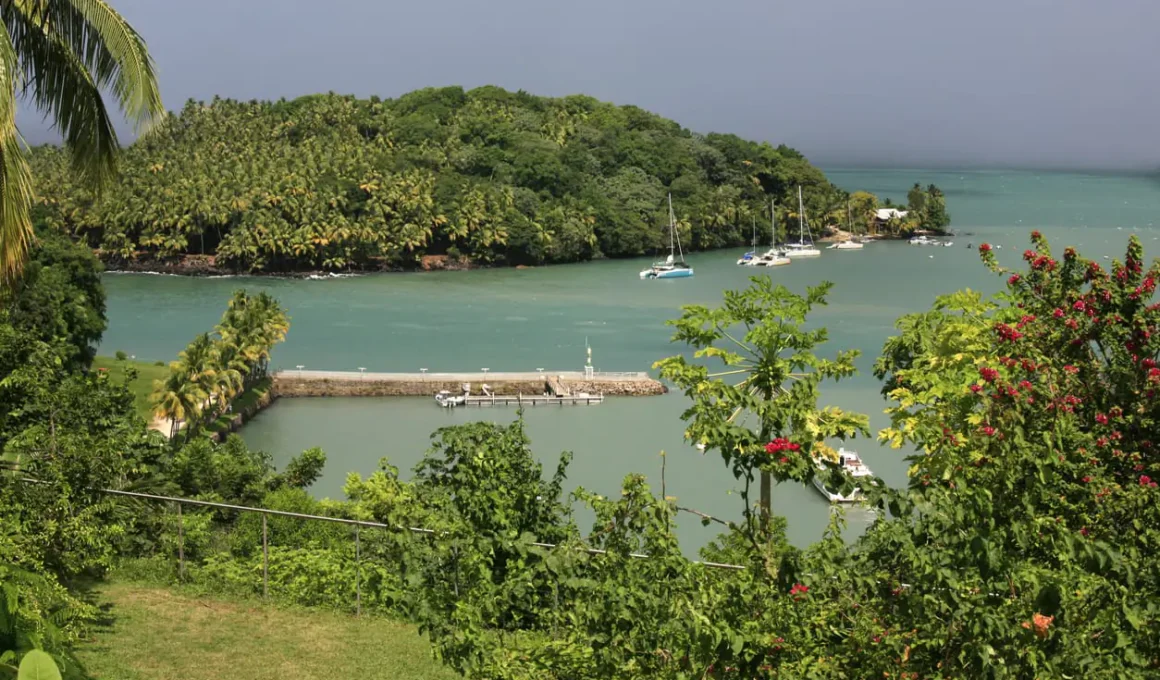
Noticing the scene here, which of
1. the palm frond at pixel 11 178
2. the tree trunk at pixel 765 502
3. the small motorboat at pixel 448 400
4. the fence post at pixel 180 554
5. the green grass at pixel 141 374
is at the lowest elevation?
the small motorboat at pixel 448 400

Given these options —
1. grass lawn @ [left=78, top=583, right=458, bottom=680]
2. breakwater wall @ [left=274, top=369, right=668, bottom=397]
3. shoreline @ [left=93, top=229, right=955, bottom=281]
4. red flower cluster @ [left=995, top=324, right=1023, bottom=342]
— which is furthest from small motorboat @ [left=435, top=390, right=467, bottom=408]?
red flower cluster @ [left=995, top=324, right=1023, bottom=342]

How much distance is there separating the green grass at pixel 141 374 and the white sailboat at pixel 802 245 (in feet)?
147

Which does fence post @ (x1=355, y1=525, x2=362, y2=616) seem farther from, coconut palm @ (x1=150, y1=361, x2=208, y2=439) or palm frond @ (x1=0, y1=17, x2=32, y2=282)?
coconut palm @ (x1=150, y1=361, x2=208, y2=439)

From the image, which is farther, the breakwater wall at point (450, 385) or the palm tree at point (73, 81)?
the breakwater wall at point (450, 385)

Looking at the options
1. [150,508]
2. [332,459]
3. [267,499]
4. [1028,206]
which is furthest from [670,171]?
[150,508]

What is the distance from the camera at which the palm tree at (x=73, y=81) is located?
772cm

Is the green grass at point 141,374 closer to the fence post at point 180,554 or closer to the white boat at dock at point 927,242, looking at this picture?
the fence post at point 180,554

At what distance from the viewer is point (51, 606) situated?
7.80 m

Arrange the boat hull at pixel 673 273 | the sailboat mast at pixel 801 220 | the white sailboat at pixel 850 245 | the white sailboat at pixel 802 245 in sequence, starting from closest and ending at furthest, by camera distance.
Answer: the boat hull at pixel 673 273
the white sailboat at pixel 802 245
the white sailboat at pixel 850 245
the sailboat mast at pixel 801 220

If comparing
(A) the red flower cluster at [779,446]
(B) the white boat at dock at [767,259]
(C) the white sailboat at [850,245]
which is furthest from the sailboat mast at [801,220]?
(A) the red flower cluster at [779,446]

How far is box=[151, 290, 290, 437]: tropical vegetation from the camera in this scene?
2992 cm

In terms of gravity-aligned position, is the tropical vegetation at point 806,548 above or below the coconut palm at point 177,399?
above

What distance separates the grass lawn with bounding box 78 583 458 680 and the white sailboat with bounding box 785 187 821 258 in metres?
66.0

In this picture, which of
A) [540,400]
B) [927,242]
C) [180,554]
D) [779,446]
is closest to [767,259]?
[927,242]
